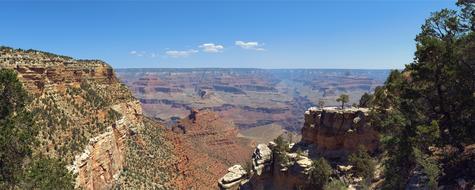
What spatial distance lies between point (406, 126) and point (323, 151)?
77.5 ft

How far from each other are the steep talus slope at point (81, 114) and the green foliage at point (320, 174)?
1043 inches

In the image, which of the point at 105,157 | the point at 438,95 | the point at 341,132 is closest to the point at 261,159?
the point at 341,132

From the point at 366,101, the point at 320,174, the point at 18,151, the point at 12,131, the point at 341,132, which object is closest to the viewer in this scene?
the point at 18,151

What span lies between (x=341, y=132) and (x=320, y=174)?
7.97 metres

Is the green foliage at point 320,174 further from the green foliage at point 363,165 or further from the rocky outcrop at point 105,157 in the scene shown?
the rocky outcrop at point 105,157

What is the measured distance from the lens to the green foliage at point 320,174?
46.0m

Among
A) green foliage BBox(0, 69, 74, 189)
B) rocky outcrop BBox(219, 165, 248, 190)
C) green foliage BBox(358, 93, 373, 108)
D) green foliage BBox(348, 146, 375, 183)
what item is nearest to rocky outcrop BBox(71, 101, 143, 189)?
green foliage BBox(0, 69, 74, 189)

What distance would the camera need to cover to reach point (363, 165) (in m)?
41.9

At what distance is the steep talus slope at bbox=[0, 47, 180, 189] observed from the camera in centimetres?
4956

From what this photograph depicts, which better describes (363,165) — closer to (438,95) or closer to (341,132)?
(341,132)

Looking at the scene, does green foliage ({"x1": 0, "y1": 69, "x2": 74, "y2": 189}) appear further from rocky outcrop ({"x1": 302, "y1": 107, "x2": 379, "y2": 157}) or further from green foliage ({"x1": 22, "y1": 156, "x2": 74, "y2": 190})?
rocky outcrop ({"x1": 302, "y1": 107, "x2": 379, "y2": 157})

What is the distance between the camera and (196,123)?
199 metres

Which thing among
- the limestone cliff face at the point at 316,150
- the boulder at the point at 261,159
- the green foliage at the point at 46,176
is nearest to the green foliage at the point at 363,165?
the limestone cliff face at the point at 316,150

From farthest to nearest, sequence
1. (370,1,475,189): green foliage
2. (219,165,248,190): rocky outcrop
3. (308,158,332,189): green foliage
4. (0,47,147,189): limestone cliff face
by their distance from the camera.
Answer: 1. (219,165,248,190): rocky outcrop
2. (0,47,147,189): limestone cliff face
3. (308,158,332,189): green foliage
4. (370,1,475,189): green foliage
